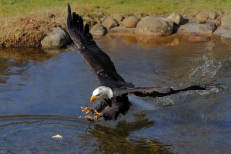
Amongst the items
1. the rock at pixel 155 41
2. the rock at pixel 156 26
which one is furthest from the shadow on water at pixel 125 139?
the rock at pixel 156 26

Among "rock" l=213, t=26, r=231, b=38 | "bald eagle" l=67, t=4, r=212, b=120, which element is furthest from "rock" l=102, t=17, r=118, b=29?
"bald eagle" l=67, t=4, r=212, b=120

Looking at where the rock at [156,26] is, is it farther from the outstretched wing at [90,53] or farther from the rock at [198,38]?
the outstretched wing at [90,53]

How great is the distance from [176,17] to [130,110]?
5.68 m

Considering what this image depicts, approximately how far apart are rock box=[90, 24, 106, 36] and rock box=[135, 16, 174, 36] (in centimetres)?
106

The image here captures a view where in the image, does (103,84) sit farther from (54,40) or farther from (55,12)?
(55,12)

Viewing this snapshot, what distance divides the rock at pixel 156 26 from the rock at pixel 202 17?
880 mm

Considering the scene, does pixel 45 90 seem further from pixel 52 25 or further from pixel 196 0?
pixel 196 0

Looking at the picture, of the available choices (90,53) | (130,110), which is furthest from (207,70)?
(90,53)

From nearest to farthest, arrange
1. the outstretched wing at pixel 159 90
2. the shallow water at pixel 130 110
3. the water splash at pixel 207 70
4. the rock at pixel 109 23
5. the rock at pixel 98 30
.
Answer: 1. the outstretched wing at pixel 159 90
2. the shallow water at pixel 130 110
3. the water splash at pixel 207 70
4. the rock at pixel 98 30
5. the rock at pixel 109 23

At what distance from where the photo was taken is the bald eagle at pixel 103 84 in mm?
6567

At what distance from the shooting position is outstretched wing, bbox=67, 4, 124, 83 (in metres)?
7.22

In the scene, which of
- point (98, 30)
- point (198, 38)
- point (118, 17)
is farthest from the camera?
point (118, 17)

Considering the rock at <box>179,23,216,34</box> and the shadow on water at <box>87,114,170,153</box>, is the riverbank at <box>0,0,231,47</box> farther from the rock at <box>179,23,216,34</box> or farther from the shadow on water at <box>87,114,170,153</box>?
the shadow on water at <box>87,114,170,153</box>

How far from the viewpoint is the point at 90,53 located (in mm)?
7301
